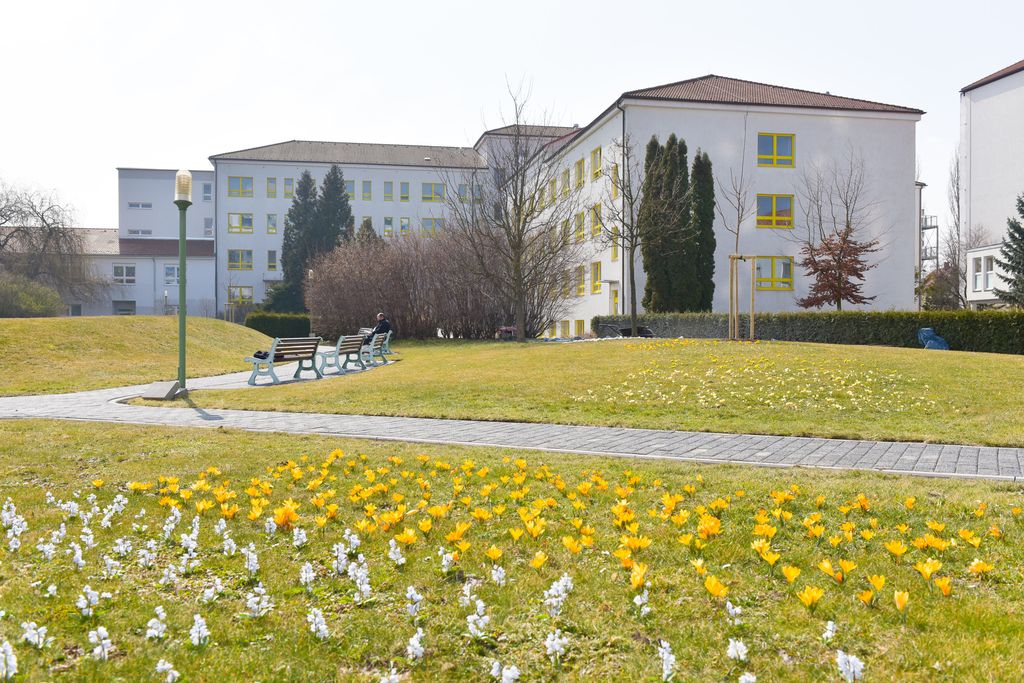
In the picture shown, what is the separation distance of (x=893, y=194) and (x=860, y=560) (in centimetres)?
3895

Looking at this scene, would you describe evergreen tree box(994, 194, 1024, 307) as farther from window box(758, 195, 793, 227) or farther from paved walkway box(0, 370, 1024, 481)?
paved walkway box(0, 370, 1024, 481)

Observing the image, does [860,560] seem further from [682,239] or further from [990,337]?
[682,239]

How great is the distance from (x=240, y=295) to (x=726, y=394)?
6216 centimetres

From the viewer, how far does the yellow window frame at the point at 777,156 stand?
124 feet

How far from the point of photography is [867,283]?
123 feet

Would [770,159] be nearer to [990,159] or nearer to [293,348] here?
[293,348]

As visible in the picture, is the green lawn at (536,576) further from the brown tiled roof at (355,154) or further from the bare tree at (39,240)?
the brown tiled roof at (355,154)

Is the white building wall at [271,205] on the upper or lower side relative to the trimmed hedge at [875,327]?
upper

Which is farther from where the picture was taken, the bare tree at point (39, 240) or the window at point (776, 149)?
the bare tree at point (39, 240)

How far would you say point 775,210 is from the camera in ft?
125

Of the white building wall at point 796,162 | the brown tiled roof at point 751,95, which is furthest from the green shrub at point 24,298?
the brown tiled roof at point 751,95

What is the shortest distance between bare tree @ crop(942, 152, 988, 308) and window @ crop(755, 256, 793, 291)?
2596 cm

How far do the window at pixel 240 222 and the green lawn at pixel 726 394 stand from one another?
2260 inches

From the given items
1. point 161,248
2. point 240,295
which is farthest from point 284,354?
point 161,248
